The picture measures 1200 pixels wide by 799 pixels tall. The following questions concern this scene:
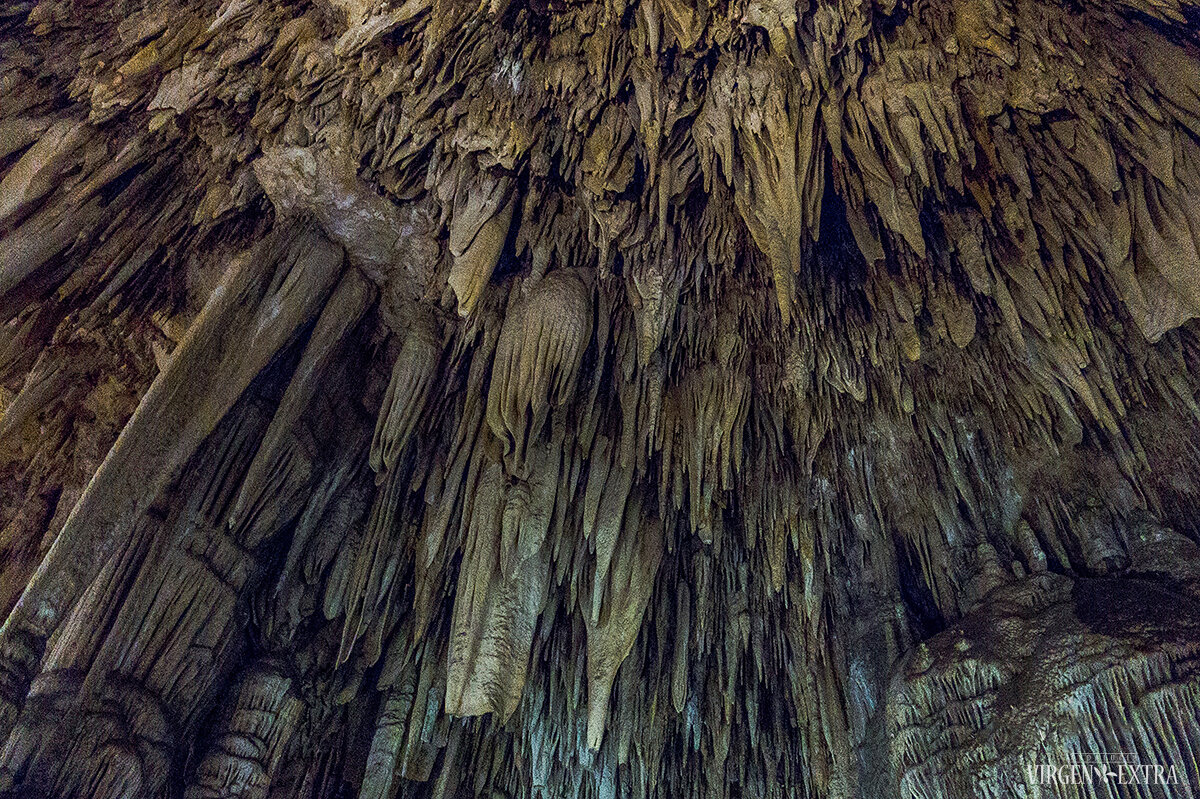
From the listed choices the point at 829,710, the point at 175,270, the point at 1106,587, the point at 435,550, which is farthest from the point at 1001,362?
the point at 175,270

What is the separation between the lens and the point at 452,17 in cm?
404

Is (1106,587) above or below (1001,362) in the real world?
below

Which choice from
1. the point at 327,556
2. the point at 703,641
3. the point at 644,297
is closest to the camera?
the point at 644,297

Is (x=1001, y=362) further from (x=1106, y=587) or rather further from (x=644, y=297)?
(x=644, y=297)

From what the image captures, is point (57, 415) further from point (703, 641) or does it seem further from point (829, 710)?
point (829, 710)

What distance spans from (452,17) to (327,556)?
3537mm

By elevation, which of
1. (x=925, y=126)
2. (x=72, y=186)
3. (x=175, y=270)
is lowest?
(x=175, y=270)

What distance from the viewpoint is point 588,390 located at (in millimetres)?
5035

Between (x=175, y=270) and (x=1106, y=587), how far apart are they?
236 inches

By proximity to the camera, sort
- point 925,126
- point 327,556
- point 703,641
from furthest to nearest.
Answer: point 703,641 → point 327,556 → point 925,126

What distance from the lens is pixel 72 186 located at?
4.32 m

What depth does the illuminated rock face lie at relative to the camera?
3.77m

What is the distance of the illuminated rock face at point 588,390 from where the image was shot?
3.77 m

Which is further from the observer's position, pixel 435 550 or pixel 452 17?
pixel 435 550
